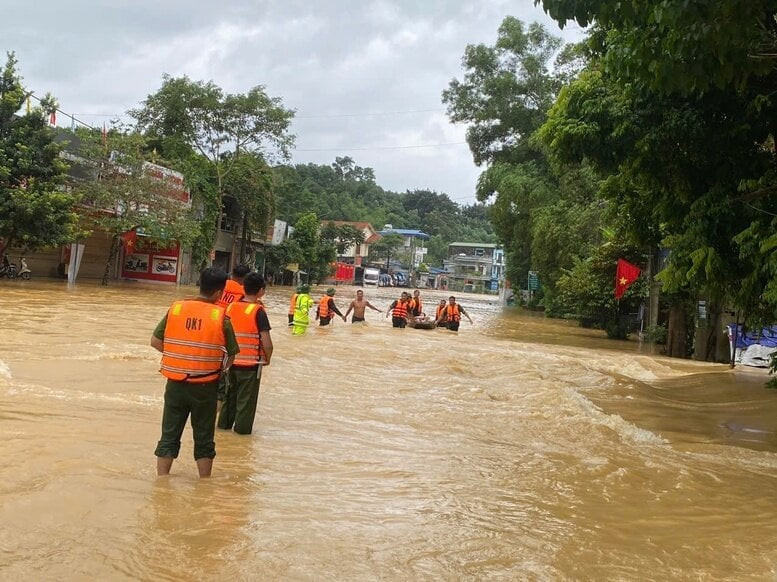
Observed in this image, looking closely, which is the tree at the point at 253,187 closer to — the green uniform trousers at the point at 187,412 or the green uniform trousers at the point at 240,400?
the green uniform trousers at the point at 240,400

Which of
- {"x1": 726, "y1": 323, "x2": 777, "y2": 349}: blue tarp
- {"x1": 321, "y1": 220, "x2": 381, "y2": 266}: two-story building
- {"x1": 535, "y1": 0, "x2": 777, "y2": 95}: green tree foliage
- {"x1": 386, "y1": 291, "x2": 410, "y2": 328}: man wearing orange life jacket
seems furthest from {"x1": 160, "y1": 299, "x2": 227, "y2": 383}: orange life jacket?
{"x1": 321, "y1": 220, "x2": 381, "y2": 266}: two-story building

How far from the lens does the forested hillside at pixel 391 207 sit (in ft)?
320

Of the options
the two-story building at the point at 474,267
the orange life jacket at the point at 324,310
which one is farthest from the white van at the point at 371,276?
the orange life jacket at the point at 324,310

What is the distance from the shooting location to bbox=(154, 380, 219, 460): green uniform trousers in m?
4.88

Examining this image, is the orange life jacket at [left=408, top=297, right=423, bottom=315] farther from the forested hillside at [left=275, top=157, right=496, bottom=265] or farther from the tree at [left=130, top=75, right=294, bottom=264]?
the forested hillside at [left=275, top=157, right=496, bottom=265]

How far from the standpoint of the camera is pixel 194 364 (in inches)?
191

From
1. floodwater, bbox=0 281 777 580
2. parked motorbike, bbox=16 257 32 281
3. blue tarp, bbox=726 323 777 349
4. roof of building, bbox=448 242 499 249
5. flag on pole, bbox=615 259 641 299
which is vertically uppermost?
roof of building, bbox=448 242 499 249

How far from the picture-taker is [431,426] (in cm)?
793

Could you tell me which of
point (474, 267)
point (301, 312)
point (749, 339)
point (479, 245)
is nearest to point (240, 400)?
point (301, 312)

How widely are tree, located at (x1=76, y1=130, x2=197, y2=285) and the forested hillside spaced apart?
56.5 metres

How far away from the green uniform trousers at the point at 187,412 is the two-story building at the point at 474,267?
91186 mm

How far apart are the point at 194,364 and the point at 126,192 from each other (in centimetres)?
2430

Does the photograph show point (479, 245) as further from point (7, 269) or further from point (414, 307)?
point (414, 307)

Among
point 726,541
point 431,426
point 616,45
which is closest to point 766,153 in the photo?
point 616,45
